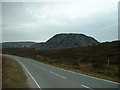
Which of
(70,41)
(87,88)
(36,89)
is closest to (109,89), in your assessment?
(87,88)

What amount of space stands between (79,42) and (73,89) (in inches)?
7363

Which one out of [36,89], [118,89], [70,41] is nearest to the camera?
[118,89]

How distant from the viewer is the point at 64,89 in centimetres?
1092

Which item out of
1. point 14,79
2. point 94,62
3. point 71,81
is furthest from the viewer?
point 94,62

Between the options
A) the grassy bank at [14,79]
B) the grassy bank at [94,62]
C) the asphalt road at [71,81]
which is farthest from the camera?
the grassy bank at [94,62]

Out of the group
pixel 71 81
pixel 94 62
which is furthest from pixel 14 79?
pixel 94 62

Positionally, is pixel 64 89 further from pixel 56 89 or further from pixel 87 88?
pixel 87 88

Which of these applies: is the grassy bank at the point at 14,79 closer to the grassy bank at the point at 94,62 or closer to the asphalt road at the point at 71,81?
the asphalt road at the point at 71,81

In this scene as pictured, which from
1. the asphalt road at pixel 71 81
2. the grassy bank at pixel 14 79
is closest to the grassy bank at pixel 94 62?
the asphalt road at pixel 71 81

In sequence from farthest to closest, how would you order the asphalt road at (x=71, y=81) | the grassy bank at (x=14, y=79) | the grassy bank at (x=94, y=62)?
the grassy bank at (x=94, y=62), the grassy bank at (x=14, y=79), the asphalt road at (x=71, y=81)

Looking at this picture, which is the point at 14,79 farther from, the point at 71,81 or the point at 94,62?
the point at 94,62

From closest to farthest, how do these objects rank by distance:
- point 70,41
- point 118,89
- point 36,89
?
point 118,89, point 36,89, point 70,41

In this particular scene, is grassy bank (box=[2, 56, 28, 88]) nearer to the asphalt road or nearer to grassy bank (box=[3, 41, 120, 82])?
the asphalt road

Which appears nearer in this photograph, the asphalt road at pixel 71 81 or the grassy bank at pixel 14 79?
the asphalt road at pixel 71 81
